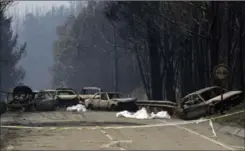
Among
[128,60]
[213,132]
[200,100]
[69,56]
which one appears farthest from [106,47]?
[213,132]

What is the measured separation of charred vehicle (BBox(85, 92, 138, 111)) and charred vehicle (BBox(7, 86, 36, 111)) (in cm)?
396

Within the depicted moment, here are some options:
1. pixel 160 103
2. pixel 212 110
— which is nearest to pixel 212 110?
pixel 212 110

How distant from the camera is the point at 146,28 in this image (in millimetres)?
47906

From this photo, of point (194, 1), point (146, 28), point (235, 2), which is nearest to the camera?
point (194, 1)

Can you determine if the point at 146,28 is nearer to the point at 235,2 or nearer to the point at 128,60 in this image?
the point at 235,2

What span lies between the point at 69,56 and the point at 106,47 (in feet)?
47.9

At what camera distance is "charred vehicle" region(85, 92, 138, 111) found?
35875 mm

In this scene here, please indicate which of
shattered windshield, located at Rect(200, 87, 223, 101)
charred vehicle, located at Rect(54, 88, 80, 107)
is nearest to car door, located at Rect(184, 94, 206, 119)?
shattered windshield, located at Rect(200, 87, 223, 101)

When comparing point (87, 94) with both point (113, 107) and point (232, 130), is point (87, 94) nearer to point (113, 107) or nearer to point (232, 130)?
point (113, 107)

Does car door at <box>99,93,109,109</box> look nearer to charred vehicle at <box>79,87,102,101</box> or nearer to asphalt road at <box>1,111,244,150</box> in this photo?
charred vehicle at <box>79,87,102,101</box>

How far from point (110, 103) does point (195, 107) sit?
34.8 feet

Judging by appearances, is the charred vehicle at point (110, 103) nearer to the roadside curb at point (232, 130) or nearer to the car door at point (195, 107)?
the car door at point (195, 107)

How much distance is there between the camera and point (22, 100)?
39.6 meters

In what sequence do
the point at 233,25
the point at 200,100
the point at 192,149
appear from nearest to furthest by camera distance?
the point at 192,149, the point at 200,100, the point at 233,25
